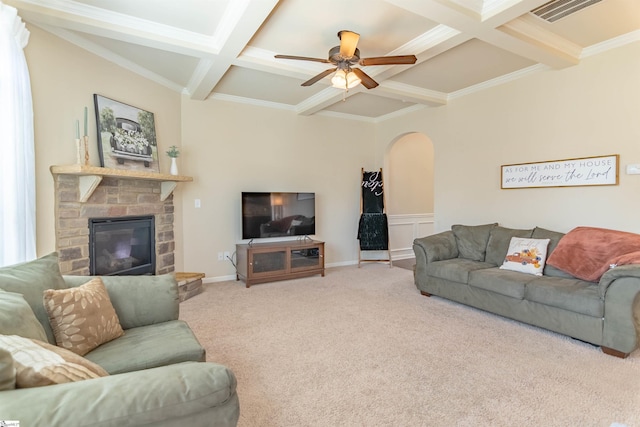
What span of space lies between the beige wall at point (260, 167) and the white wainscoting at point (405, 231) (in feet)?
2.81

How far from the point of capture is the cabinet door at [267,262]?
450cm

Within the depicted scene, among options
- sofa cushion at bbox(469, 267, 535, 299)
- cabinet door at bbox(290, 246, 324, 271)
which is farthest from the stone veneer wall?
sofa cushion at bbox(469, 267, 535, 299)

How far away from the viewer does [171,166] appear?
4156mm

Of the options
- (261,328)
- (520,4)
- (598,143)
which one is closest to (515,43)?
(520,4)

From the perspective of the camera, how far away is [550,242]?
3359 millimetres

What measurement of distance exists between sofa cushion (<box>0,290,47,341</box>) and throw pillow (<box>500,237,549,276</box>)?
12.2 feet

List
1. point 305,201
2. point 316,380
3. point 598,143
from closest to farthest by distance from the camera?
point 316,380
point 598,143
point 305,201

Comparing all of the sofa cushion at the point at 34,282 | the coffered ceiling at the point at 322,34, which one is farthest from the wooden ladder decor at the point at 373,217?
the sofa cushion at the point at 34,282

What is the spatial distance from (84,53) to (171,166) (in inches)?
56.0

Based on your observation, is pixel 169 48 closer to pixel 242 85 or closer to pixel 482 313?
pixel 242 85

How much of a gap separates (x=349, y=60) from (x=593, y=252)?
2.69 m

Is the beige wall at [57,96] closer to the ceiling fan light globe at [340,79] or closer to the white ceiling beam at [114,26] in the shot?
the white ceiling beam at [114,26]

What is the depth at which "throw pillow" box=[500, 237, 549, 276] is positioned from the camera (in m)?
3.27

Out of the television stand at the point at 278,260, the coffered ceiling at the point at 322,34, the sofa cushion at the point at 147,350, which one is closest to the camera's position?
the sofa cushion at the point at 147,350
